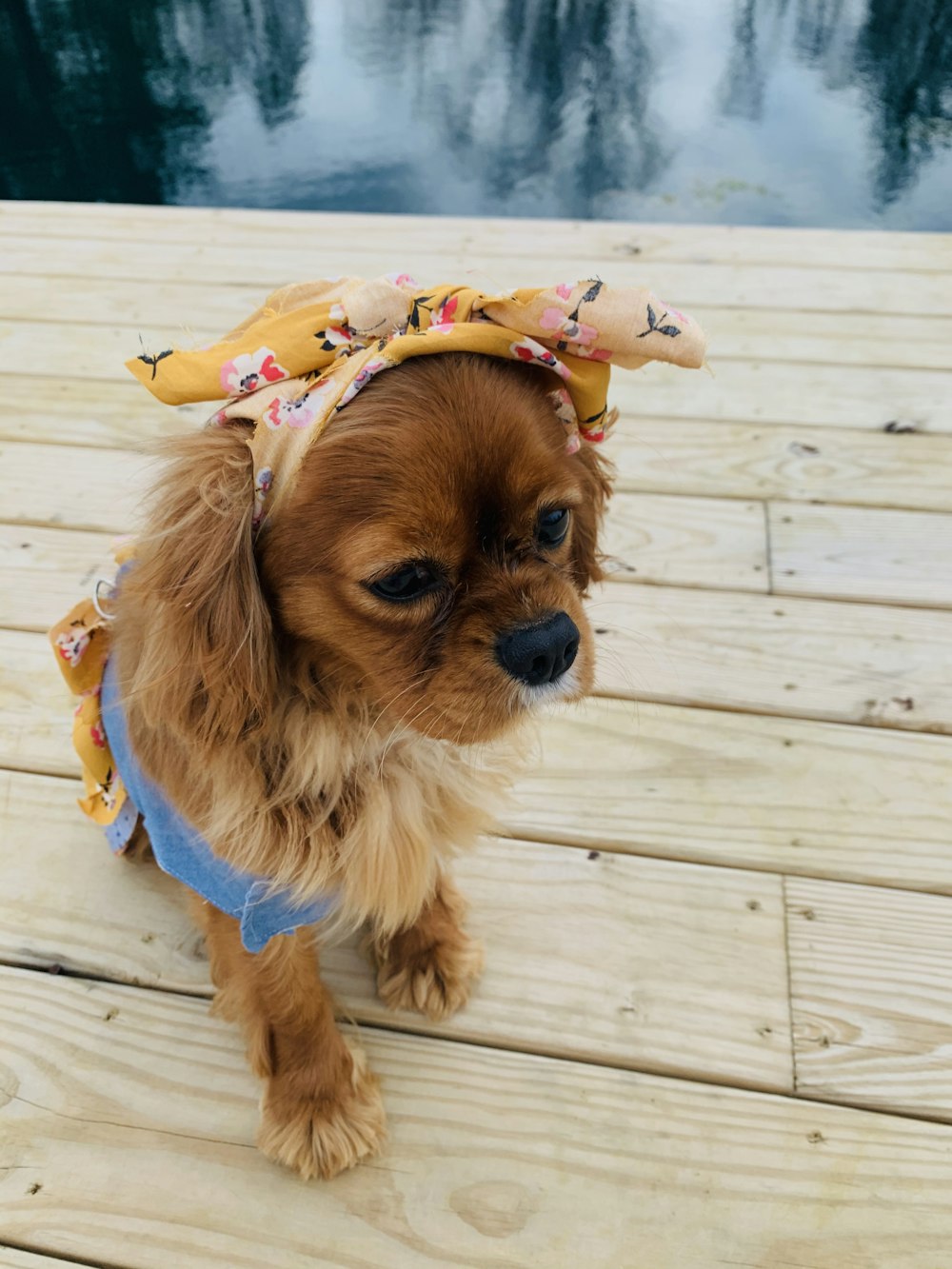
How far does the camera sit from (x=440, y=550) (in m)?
1.22

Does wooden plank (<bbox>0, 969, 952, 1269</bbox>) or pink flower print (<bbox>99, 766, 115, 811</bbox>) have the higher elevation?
pink flower print (<bbox>99, 766, 115, 811</bbox>)

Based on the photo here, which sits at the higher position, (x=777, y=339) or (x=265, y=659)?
(x=265, y=659)

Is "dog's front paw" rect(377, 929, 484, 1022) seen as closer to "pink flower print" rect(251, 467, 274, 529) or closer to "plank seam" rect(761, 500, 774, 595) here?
"pink flower print" rect(251, 467, 274, 529)

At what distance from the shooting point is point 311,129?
645cm

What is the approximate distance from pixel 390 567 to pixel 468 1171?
3.02ft

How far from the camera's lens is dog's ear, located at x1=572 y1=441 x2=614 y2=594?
61.1 inches

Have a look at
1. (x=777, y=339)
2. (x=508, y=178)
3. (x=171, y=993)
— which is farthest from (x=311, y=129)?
(x=171, y=993)

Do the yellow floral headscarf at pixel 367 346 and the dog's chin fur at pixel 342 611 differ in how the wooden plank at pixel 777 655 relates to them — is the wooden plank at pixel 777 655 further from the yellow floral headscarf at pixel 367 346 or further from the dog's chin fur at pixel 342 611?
the yellow floral headscarf at pixel 367 346

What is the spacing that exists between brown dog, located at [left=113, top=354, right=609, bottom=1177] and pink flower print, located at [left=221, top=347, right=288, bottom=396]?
0.24ft

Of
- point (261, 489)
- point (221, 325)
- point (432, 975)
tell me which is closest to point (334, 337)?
point (261, 489)

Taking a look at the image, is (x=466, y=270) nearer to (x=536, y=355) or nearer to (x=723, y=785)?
(x=723, y=785)

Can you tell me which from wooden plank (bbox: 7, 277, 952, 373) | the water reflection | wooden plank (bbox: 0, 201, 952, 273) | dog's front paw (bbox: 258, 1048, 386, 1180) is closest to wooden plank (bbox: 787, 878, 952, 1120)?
dog's front paw (bbox: 258, 1048, 386, 1180)

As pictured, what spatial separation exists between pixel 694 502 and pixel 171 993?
1.64 m

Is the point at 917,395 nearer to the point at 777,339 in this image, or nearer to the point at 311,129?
the point at 777,339
